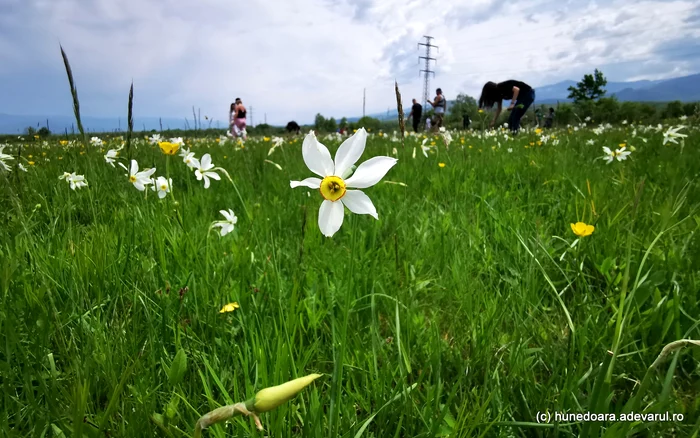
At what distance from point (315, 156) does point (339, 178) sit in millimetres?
81

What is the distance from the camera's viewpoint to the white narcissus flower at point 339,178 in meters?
0.92

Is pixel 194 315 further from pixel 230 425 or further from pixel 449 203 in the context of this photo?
pixel 449 203

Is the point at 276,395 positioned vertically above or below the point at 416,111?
below

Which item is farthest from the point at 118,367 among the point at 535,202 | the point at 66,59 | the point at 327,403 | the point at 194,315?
the point at 535,202

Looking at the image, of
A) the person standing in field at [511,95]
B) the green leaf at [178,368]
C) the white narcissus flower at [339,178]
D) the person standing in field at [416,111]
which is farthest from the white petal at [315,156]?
the person standing in field at [416,111]

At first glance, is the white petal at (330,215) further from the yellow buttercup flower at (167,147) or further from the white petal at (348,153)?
the yellow buttercup flower at (167,147)

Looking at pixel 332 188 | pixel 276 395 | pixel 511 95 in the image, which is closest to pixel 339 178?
pixel 332 188

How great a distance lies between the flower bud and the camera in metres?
0.54

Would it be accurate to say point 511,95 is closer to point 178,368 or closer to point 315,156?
point 315,156

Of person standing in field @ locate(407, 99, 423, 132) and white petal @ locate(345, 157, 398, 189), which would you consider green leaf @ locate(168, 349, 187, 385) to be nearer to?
white petal @ locate(345, 157, 398, 189)

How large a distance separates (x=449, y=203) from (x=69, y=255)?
2.62 meters

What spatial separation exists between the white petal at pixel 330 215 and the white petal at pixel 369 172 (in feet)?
0.21

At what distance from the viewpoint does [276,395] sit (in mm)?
547

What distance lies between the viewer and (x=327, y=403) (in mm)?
1208
